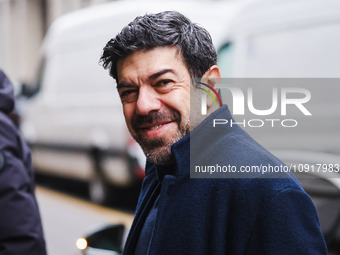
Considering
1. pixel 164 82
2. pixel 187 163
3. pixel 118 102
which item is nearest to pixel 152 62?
pixel 164 82

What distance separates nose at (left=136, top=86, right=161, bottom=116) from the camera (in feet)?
5.08

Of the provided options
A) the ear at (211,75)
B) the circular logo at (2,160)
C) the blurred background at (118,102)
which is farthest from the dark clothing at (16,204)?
the ear at (211,75)

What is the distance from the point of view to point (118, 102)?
706 cm

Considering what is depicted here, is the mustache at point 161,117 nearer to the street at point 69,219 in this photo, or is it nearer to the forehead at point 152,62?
the forehead at point 152,62

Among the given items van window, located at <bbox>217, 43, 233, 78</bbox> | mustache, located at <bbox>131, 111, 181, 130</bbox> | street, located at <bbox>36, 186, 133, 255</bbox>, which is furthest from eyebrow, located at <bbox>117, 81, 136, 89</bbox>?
street, located at <bbox>36, 186, 133, 255</bbox>

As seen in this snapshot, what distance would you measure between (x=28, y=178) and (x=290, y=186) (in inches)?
47.5

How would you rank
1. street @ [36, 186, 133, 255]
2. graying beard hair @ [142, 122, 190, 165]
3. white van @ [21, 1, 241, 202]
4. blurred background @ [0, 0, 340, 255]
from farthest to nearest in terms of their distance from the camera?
white van @ [21, 1, 241, 202], street @ [36, 186, 133, 255], blurred background @ [0, 0, 340, 255], graying beard hair @ [142, 122, 190, 165]

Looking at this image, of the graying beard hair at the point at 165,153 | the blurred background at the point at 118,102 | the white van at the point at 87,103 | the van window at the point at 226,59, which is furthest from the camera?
the white van at the point at 87,103

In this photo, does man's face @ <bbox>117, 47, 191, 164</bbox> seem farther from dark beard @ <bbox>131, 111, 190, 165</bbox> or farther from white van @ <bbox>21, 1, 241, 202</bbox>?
white van @ <bbox>21, 1, 241, 202</bbox>

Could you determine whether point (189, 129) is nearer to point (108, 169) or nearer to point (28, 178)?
point (28, 178)

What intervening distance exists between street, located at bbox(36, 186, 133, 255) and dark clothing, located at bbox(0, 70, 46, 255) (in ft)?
11.1

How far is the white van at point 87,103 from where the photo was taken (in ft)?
22.0

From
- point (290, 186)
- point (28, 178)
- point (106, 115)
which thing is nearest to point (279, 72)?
point (28, 178)

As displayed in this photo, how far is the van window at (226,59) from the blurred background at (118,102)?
0.01 meters
